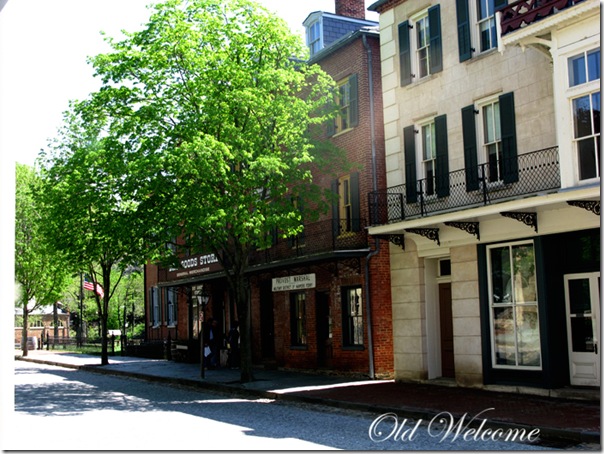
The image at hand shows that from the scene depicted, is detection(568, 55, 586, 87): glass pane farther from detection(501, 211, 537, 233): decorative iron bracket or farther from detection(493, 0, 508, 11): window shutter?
detection(493, 0, 508, 11): window shutter

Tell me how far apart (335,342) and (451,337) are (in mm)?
4110

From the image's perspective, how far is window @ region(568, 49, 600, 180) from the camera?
1355cm

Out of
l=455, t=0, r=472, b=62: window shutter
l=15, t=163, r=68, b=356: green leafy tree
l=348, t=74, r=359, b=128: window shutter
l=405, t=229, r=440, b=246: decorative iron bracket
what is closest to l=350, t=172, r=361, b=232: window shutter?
l=348, t=74, r=359, b=128: window shutter

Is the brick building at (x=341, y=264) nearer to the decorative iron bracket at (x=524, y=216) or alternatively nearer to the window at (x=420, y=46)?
the window at (x=420, y=46)

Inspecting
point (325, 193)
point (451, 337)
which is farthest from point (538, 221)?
point (325, 193)

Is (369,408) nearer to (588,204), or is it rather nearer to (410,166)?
(588,204)

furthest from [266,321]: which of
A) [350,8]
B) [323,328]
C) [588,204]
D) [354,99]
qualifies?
[588,204]

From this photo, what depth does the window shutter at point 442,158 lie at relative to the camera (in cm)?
1802

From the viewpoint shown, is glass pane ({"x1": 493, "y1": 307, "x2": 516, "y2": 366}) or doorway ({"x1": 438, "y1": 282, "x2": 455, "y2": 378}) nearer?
glass pane ({"x1": 493, "y1": 307, "x2": 516, "y2": 366})

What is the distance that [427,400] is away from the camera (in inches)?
588

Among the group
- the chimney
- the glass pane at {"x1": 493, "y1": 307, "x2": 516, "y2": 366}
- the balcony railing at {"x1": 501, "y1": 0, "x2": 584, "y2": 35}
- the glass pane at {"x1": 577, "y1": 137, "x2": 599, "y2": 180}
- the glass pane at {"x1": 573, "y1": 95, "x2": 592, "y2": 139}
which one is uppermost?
the chimney

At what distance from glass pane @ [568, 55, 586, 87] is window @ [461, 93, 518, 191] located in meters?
2.19

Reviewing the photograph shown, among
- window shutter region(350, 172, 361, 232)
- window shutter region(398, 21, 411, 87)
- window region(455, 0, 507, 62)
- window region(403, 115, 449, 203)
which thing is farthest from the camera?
window shutter region(350, 172, 361, 232)

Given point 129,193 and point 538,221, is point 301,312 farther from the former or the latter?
point 538,221
